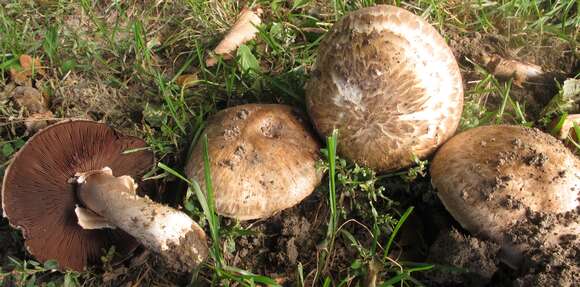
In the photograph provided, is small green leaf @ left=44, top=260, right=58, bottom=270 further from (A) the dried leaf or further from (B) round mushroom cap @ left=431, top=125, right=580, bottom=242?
(B) round mushroom cap @ left=431, top=125, right=580, bottom=242

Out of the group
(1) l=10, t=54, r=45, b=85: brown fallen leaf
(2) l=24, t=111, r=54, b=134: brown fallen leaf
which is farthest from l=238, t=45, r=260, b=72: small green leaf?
(1) l=10, t=54, r=45, b=85: brown fallen leaf

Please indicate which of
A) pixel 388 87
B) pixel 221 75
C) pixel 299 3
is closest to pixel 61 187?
pixel 221 75

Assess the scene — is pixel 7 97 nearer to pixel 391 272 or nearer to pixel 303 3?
pixel 303 3

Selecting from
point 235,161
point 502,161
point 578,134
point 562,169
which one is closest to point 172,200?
point 235,161

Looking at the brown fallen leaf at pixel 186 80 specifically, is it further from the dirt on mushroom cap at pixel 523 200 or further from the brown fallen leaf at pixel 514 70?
the brown fallen leaf at pixel 514 70

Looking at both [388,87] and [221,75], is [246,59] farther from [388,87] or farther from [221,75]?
[388,87]
